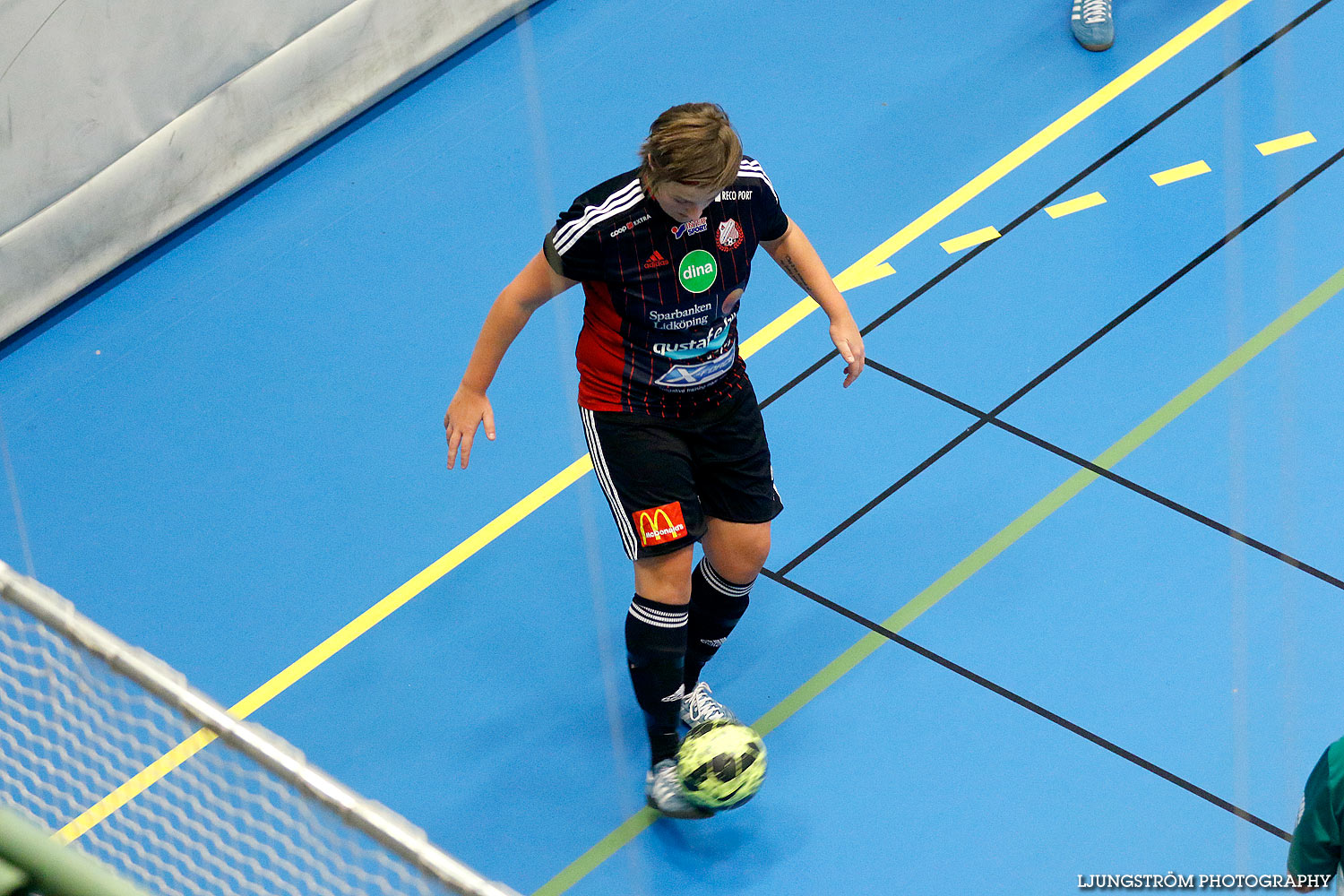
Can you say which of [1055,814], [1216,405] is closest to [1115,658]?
[1055,814]

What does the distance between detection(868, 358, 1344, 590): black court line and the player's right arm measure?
77.9 inches

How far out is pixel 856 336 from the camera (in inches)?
176

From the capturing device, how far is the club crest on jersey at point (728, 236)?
4.16 meters

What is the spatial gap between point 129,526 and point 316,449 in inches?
26.8

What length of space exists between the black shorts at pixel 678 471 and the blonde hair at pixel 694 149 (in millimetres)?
713

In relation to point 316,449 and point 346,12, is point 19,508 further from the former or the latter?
point 346,12

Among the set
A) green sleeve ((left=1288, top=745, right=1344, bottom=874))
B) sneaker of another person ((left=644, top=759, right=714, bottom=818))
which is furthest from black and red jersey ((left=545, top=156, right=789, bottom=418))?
green sleeve ((left=1288, top=745, right=1344, bottom=874))

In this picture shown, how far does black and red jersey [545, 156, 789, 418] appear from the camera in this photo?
4109mm

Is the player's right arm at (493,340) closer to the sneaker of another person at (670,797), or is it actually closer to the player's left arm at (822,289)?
the player's left arm at (822,289)

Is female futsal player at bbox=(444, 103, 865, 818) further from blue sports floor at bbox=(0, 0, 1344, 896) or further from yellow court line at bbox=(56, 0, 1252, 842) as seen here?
yellow court line at bbox=(56, 0, 1252, 842)

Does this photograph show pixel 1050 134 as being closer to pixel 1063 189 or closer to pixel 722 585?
pixel 1063 189

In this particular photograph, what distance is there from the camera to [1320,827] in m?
3.13

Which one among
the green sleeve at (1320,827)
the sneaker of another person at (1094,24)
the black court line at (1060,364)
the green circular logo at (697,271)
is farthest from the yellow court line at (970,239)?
the green sleeve at (1320,827)

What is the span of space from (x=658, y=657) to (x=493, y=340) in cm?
94
